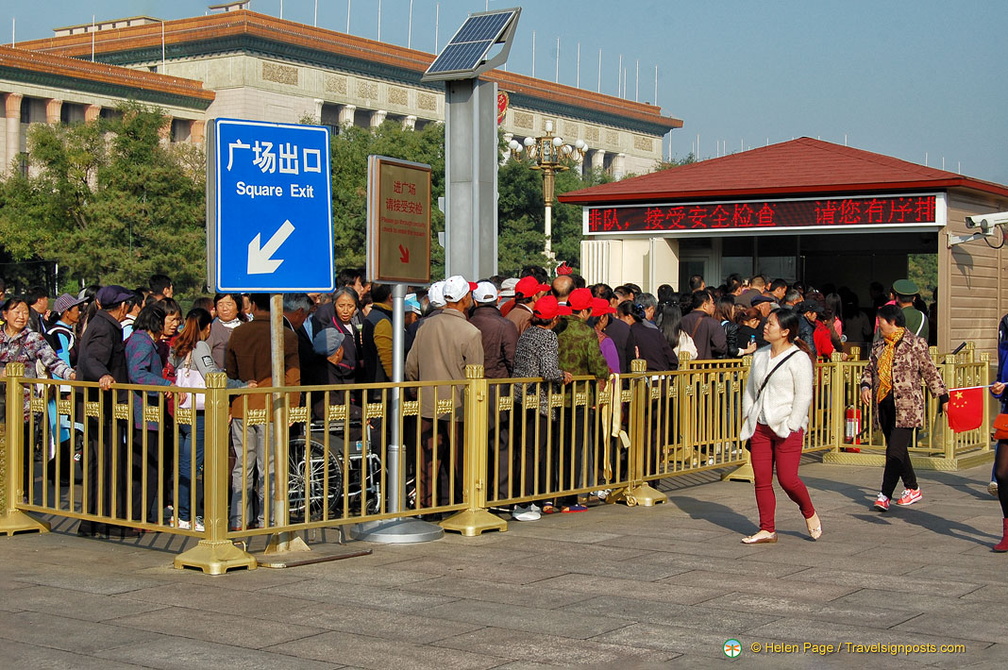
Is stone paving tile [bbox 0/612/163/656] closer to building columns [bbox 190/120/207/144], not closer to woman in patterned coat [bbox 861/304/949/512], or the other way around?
woman in patterned coat [bbox 861/304/949/512]

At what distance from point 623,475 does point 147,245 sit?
40285 mm

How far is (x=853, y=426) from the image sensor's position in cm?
1417

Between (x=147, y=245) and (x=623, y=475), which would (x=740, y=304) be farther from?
(x=147, y=245)

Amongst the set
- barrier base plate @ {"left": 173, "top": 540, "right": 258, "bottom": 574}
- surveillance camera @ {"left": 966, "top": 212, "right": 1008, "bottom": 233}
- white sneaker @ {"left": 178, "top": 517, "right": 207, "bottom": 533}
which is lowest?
barrier base plate @ {"left": 173, "top": 540, "right": 258, "bottom": 574}

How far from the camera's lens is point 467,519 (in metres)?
9.41

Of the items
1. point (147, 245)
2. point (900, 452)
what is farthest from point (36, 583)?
point (147, 245)

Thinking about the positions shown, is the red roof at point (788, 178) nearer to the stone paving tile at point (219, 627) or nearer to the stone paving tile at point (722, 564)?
the stone paving tile at point (722, 564)

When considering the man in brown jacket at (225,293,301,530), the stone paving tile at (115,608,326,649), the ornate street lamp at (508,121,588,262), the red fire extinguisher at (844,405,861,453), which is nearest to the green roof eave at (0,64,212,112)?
the ornate street lamp at (508,121,588,262)

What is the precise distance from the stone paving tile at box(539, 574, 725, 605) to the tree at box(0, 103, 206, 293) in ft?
138

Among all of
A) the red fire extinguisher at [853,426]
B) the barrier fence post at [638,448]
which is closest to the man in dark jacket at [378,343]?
the barrier fence post at [638,448]

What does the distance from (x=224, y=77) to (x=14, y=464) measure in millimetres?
70623

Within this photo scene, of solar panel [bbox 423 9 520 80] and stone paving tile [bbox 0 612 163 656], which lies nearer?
stone paving tile [bbox 0 612 163 656]

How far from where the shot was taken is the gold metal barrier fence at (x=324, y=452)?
8.26 m

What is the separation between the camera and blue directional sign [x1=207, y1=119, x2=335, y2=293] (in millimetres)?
7953
